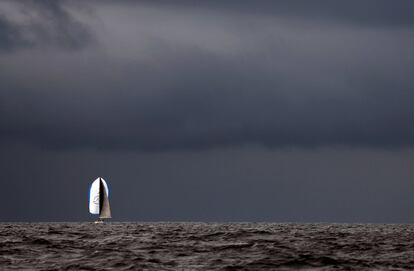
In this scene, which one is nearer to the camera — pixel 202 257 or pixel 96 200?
pixel 202 257

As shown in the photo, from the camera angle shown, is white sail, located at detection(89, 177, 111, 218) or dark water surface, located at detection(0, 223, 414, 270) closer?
dark water surface, located at detection(0, 223, 414, 270)

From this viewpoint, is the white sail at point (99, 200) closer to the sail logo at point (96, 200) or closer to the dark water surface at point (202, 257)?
→ the sail logo at point (96, 200)

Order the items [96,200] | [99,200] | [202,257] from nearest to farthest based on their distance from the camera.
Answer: [202,257], [96,200], [99,200]

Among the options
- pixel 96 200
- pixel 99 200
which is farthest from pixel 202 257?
pixel 99 200

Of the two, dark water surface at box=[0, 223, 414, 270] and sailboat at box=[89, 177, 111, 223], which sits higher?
sailboat at box=[89, 177, 111, 223]

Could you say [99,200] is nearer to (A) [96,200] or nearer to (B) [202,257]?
(A) [96,200]

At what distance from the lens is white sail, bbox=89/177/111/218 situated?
136125mm

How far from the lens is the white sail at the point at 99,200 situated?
447ft

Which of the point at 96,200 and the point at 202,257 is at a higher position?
the point at 96,200

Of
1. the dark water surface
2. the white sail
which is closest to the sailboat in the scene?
the white sail

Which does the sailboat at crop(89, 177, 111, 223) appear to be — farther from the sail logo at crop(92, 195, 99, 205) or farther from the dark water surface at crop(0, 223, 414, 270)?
the dark water surface at crop(0, 223, 414, 270)

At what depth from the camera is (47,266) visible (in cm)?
3612

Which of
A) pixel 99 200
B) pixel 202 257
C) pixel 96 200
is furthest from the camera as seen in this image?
pixel 99 200

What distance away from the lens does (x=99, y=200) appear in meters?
137
